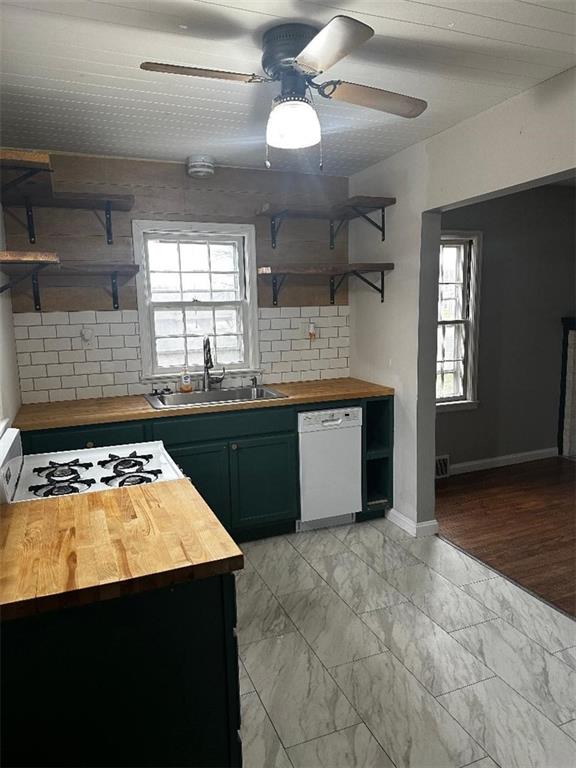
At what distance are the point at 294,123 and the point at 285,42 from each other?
0.26m

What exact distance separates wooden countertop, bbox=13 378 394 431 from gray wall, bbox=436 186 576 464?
130 cm

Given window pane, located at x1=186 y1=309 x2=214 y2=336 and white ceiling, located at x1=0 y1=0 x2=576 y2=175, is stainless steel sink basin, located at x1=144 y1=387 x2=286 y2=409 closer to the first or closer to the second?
window pane, located at x1=186 y1=309 x2=214 y2=336

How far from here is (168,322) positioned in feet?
11.8

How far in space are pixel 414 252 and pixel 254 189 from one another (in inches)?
48.9

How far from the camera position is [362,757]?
1733 mm

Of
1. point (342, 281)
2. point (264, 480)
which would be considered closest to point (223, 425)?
point (264, 480)

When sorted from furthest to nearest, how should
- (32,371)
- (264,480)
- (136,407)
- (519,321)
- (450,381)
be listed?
(519,321) → (450,381) → (264,480) → (32,371) → (136,407)

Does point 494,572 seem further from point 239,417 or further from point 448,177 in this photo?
point 448,177

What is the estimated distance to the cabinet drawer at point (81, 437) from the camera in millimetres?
2750

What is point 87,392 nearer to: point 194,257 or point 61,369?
point 61,369

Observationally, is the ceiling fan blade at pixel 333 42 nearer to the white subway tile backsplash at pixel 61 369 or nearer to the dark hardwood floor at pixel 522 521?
the white subway tile backsplash at pixel 61 369

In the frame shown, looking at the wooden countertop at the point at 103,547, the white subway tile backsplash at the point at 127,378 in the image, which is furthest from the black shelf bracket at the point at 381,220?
the wooden countertop at the point at 103,547

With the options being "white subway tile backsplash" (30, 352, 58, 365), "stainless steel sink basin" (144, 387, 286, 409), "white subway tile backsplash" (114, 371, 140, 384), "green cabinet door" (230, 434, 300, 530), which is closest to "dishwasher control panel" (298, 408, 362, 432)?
"green cabinet door" (230, 434, 300, 530)

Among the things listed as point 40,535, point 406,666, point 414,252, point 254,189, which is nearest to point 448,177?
point 414,252
